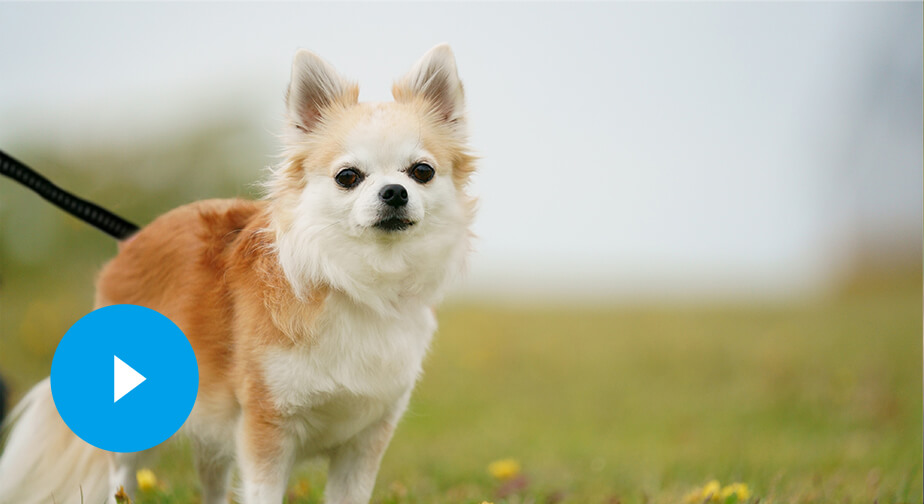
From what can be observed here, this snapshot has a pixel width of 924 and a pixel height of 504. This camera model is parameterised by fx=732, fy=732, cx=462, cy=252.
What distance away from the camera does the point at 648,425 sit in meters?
5.88

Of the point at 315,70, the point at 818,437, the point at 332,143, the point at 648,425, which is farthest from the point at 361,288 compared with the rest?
the point at 818,437

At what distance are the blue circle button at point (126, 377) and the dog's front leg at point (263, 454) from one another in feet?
0.88

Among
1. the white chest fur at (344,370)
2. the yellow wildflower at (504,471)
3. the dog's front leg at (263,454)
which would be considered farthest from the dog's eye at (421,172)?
the yellow wildflower at (504,471)

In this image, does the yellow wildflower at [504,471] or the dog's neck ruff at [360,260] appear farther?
the yellow wildflower at [504,471]

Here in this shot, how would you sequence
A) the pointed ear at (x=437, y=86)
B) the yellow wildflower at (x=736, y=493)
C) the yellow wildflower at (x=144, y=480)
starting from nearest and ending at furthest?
the pointed ear at (x=437, y=86), the yellow wildflower at (x=736, y=493), the yellow wildflower at (x=144, y=480)

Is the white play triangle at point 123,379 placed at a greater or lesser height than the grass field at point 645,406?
greater

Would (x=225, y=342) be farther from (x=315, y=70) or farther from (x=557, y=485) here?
(x=557, y=485)

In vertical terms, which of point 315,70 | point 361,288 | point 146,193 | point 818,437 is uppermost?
point 315,70

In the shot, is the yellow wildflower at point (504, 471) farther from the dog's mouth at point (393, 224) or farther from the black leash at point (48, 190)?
the black leash at point (48, 190)

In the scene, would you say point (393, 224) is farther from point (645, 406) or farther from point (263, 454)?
point (645, 406)

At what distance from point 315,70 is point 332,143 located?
10.5 inches

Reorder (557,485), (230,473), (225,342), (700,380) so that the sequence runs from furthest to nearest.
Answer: (700,380) < (557,485) < (230,473) < (225,342)

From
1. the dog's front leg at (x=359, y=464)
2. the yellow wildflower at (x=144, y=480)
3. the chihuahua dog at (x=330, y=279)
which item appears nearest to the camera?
the chihuahua dog at (x=330, y=279)

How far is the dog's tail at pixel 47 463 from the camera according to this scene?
3.01 m
